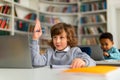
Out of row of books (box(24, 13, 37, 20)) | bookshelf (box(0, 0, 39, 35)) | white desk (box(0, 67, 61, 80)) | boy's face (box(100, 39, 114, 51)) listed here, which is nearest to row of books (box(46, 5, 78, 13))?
bookshelf (box(0, 0, 39, 35))

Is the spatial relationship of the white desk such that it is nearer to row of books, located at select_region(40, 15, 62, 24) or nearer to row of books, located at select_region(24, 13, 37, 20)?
row of books, located at select_region(24, 13, 37, 20)

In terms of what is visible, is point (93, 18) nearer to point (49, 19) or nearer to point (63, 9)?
point (63, 9)

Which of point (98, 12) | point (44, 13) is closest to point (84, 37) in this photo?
point (98, 12)

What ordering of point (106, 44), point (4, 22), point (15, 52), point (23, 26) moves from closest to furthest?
point (15, 52) < point (106, 44) < point (4, 22) < point (23, 26)

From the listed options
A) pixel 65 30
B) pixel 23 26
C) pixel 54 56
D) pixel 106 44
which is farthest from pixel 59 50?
pixel 23 26

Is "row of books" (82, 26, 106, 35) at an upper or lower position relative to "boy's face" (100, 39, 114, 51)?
upper

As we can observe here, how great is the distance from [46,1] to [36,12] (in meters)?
0.56

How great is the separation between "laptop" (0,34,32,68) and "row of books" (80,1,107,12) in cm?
444

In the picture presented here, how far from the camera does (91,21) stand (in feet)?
18.5

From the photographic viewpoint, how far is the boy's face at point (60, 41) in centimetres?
171

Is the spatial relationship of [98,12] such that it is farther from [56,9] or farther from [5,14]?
[5,14]

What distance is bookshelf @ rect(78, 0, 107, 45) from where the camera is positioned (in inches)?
216

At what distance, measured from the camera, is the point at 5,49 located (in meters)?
1.27

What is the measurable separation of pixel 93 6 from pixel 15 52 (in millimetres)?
4602
